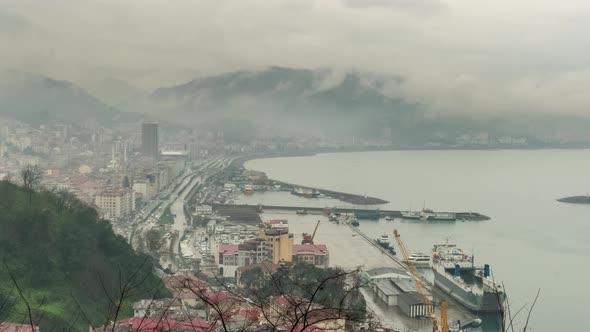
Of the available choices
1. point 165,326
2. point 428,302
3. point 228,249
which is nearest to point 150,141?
point 228,249

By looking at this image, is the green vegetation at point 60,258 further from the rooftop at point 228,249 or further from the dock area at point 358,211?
the dock area at point 358,211

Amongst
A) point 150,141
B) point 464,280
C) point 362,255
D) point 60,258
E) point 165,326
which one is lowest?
point 464,280

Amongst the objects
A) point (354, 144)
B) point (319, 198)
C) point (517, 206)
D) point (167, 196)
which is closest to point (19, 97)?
point (167, 196)

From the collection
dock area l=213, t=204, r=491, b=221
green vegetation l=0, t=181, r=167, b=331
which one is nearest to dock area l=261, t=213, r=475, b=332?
dock area l=213, t=204, r=491, b=221

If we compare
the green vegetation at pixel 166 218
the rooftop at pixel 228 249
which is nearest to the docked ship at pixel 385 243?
the rooftop at pixel 228 249

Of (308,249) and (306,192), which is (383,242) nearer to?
(308,249)
